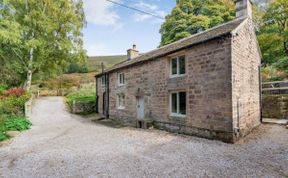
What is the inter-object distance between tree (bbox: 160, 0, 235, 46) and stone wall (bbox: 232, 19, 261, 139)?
36.9 ft

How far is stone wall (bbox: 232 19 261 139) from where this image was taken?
9.12 m

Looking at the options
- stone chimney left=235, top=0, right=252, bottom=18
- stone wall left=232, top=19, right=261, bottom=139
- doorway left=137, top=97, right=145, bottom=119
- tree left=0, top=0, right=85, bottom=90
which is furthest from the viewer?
tree left=0, top=0, right=85, bottom=90

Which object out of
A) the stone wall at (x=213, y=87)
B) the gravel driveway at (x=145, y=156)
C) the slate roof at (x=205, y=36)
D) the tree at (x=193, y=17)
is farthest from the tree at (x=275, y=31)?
the gravel driveway at (x=145, y=156)

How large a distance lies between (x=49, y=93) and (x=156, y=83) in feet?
87.3

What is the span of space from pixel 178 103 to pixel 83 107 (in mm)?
15114

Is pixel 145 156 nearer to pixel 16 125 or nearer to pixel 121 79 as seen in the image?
pixel 16 125

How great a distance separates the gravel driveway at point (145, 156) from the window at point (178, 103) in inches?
60.7

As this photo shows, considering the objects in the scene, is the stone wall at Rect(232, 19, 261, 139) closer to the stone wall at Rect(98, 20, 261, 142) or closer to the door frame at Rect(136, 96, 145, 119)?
the stone wall at Rect(98, 20, 261, 142)

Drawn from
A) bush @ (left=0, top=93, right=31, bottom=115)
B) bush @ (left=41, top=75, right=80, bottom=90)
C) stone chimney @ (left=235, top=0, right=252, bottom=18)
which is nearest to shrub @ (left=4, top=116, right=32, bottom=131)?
bush @ (left=0, top=93, right=31, bottom=115)

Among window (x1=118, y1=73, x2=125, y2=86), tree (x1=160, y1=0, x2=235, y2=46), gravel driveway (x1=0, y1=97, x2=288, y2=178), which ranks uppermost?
tree (x1=160, y1=0, x2=235, y2=46)

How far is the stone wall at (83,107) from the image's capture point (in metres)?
22.0

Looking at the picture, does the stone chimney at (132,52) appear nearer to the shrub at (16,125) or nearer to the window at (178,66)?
the window at (178,66)

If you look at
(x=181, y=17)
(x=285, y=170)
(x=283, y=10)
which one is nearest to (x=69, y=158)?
(x=285, y=170)

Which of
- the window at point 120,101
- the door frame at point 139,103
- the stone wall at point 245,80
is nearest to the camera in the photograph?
the stone wall at point 245,80
